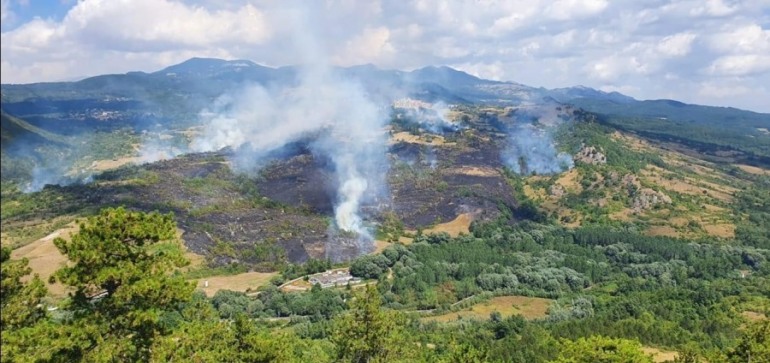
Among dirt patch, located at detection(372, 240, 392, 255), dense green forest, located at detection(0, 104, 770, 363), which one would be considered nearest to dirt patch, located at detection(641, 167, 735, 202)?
dense green forest, located at detection(0, 104, 770, 363)

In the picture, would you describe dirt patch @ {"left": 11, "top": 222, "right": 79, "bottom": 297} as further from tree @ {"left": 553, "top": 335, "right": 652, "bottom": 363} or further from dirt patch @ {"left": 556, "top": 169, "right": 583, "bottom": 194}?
dirt patch @ {"left": 556, "top": 169, "right": 583, "bottom": 194}

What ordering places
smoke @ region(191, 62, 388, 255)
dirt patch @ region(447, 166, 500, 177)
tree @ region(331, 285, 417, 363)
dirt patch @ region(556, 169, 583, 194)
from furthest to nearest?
1. dirt patch @ region(447, 166, 500, 177)
2. dirt patch @ region(556, 169, 583, 194)
3. smoke @ region(191, 62, 388, 255)
4. tree @ region(331, 285, 417, 363)

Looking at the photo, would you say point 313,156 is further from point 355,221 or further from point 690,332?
point 690,332

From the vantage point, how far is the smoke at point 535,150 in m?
140

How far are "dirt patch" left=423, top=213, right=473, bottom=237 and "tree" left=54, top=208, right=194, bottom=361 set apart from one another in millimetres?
82854

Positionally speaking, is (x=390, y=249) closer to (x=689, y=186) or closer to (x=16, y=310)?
(x=16, y=310)

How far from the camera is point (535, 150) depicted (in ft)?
490

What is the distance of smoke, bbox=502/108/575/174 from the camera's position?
13962cm

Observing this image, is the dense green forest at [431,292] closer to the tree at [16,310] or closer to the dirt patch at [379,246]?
the tree at [16,310]

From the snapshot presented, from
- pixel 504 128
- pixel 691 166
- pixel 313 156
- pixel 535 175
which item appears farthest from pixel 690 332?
pixel 504 128

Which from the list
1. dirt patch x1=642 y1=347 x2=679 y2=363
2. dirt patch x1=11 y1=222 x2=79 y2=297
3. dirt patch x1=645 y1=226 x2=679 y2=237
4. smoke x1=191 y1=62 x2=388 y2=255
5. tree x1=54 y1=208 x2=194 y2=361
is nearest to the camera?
tree x1=54 y1=208 x2=194 y2=361

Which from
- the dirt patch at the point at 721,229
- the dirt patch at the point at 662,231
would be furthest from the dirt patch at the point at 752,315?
the dirt patch at the point at 721,229

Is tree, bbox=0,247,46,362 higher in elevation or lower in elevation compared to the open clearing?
higher

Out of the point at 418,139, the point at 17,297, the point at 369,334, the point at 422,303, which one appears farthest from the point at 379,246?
the point at 17,297
